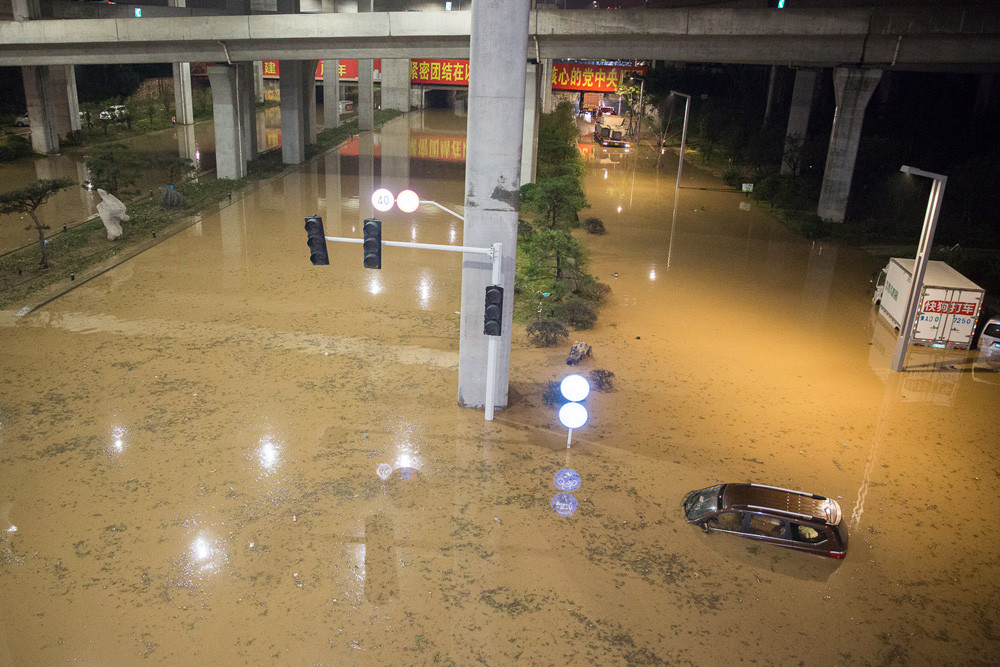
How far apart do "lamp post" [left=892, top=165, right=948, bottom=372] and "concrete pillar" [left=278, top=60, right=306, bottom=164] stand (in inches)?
1308

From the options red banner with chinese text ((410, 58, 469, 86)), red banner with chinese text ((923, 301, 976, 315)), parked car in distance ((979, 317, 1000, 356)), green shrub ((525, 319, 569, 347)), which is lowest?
green shrub ((525, 319, 569, 347))

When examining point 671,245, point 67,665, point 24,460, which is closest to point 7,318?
point 24,460

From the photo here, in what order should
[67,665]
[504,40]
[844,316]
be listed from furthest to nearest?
1. [844,316]
2. [504,40]
3. [67,665]

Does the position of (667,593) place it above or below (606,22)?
below

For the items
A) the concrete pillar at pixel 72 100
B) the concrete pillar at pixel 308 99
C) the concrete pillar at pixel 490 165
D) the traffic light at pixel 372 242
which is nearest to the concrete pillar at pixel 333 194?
the concrete pillar at pixel 308 99

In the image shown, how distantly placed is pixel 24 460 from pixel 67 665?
5.28m

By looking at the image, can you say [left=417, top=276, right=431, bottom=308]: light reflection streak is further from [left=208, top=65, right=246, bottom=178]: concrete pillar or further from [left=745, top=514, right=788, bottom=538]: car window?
[left=208, top=65, right=246, bottom=178]: concrete pillar

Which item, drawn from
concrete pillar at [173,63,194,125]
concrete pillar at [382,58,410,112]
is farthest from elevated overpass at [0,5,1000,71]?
concrete pillar at [382,58,410,112]

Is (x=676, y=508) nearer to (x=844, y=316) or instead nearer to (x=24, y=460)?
(x=24, y=460)

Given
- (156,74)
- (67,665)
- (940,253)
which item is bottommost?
(67,665)

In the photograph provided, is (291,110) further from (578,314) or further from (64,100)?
(578,314)

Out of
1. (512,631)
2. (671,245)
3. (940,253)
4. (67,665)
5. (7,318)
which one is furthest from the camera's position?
(671,245)

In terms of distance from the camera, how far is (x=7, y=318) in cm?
1809

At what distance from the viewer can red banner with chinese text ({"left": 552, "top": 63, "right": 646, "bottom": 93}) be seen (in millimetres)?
66688
